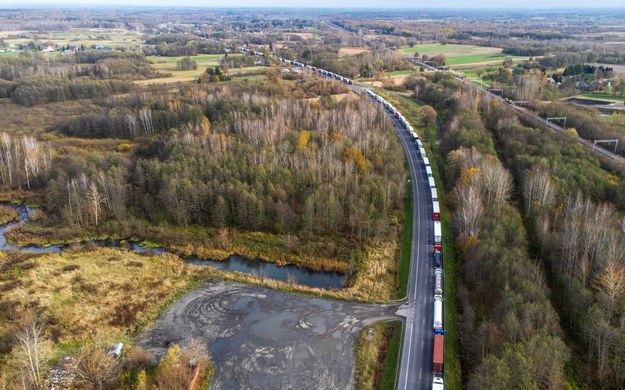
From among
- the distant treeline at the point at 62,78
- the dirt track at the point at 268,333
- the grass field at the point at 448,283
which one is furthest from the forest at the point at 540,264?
the distant treeline at the point at 62,78

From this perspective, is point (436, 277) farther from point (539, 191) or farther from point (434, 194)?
point (434, 194)

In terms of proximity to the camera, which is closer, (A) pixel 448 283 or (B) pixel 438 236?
(A) pixel 448 283

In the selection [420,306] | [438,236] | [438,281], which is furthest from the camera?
[438,236]

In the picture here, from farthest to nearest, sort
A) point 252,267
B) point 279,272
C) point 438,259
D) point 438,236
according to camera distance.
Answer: point 252,267 < point 438,236 < point 279,272 < point 438,259

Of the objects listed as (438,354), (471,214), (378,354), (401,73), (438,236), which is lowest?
(378,354)

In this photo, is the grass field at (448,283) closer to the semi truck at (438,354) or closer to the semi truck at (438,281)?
the semi truck at (438,281)

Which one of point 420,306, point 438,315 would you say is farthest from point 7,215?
point 438,315
